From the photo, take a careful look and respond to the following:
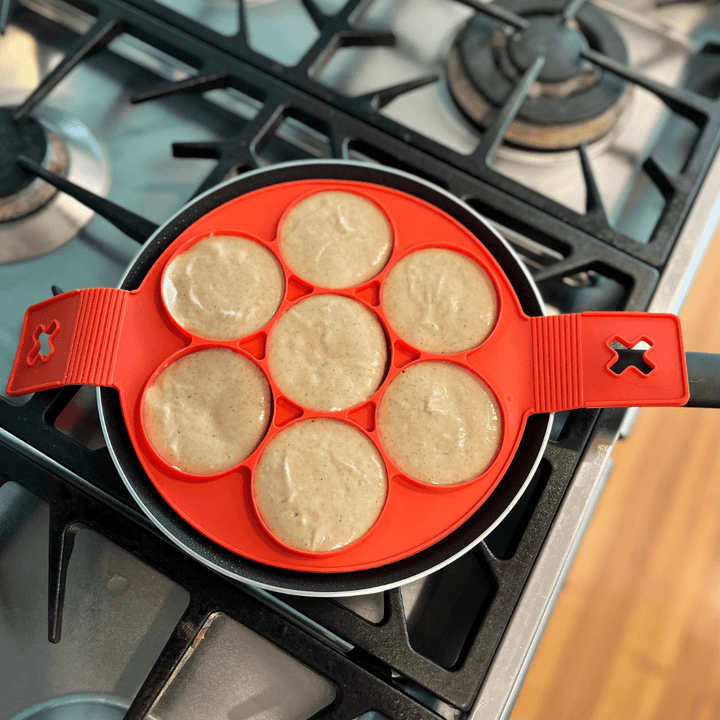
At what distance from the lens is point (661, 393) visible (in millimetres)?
751

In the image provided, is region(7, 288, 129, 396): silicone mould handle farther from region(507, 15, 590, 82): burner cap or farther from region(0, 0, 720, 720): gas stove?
region(507, 15, 590, 82): burner cap

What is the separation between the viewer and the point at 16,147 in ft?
3.09

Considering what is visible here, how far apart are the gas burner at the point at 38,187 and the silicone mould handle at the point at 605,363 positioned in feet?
2.38

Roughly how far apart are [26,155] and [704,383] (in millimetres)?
991

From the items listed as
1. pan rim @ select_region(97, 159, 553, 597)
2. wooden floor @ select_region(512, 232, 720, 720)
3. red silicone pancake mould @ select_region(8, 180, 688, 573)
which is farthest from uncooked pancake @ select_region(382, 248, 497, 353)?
wooden floor @ select_region(512, 232, 720, 720)

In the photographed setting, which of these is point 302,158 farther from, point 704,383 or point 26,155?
point 704,383

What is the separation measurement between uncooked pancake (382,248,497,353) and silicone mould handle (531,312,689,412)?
3.4 inches

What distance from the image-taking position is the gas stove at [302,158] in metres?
0.76

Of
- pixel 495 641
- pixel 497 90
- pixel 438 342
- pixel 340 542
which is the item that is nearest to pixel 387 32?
pixel 497 90

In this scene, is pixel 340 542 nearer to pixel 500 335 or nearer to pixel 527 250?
pixel 500 335

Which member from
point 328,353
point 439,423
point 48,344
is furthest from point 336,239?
point 48,344

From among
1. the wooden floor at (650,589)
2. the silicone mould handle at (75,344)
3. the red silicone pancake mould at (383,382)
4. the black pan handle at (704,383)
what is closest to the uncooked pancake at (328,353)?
the red silicone pancake mould at (383,382)

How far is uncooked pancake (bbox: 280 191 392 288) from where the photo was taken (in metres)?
0.88

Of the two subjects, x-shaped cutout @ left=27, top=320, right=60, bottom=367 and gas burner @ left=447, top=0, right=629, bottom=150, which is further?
gas burner @ left=447, top=0, right=629, bottom=150
